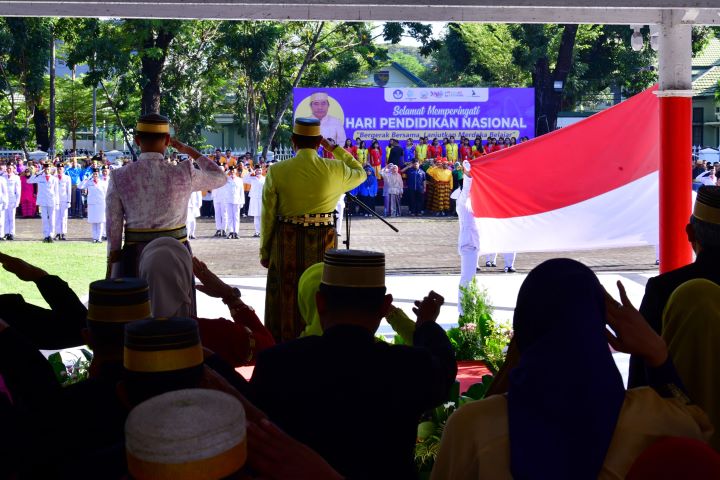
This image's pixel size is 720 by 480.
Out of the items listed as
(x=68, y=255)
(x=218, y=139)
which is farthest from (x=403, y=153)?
(x=218, y=139)

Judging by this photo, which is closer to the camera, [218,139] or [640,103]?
[640,103]

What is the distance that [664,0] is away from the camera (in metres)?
5.15

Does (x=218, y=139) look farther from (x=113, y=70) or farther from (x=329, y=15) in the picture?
(x=329, y=15)

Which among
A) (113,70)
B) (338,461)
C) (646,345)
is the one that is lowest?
(338,461)

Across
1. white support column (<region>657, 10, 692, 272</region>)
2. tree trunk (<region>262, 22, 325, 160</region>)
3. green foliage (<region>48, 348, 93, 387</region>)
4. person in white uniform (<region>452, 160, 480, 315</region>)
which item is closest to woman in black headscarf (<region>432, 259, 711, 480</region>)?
green foliage (<region>48, 348, 93, 387</region>)

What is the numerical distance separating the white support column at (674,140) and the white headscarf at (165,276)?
13.5 ft

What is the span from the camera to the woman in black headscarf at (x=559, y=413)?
6.85 feet

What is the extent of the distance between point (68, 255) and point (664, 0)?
14.1 meters

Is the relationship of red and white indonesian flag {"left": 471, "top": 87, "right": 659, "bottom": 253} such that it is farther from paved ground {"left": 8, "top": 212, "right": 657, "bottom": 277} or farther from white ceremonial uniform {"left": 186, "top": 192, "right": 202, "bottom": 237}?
white ceremonial uniform {"left": 186, "top": 192, "right": 202, "bottom": 237}

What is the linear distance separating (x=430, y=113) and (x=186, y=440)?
93.8ft

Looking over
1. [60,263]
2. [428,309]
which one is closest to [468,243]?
[428,309]

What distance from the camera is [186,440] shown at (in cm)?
155

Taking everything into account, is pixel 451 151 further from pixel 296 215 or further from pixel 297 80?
pixel 296 215

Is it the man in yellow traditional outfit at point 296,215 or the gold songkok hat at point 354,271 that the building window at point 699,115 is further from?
the gold songkok hat at point 354,271
